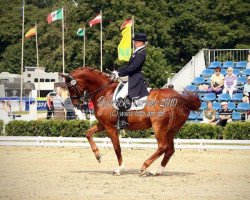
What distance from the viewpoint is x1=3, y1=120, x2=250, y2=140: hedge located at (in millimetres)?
26422

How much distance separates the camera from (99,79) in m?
17.0

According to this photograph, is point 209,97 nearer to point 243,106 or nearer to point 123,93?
point 243,106

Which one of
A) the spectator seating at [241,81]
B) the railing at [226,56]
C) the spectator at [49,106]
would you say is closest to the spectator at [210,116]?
the spectator seating at [241,81]

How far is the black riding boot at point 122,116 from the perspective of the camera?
16.5m

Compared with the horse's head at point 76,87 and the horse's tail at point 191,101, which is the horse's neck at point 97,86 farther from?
the horse's tail at point 191,101

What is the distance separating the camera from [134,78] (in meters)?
16.2

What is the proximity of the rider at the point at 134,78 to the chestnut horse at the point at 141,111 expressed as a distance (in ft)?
0.51

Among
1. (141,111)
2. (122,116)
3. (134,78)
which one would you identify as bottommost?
(122,116)

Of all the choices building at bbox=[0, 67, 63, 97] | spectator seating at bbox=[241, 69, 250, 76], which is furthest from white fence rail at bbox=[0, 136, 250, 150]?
building at bbox=[0, 67, 63, 97]

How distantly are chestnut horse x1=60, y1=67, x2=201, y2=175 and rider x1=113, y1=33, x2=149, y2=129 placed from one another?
6.1 inches

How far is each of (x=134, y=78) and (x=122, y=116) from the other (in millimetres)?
906

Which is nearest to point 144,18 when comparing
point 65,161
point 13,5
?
point 13,5

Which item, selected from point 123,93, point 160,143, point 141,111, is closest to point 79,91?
point 123,93

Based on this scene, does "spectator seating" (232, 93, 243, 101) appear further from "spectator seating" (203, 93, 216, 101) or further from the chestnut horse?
the chestnut horse
